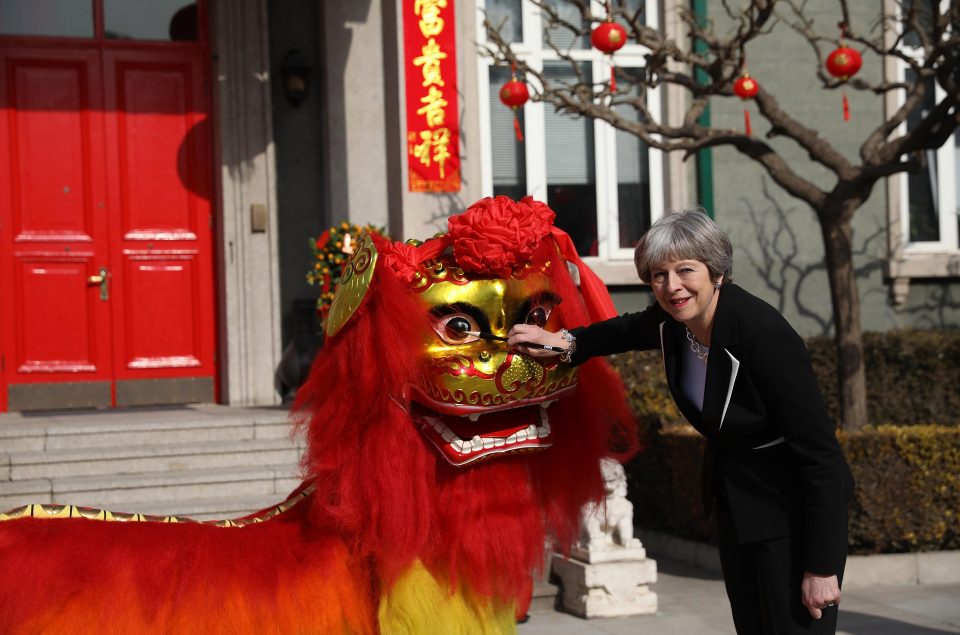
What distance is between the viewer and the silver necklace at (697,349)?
3.07 meters

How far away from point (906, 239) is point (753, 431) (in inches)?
307

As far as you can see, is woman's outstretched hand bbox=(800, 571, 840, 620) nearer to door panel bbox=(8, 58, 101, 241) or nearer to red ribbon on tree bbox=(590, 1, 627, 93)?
red ribbon on tree bbox=(590, 1, 627, 93)

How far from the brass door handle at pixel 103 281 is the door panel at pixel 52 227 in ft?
0.14

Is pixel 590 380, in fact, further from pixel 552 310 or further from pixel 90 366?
pixel 90 366

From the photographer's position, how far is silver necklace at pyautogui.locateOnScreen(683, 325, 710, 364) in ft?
10.1

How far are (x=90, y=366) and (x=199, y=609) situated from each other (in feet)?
18.5

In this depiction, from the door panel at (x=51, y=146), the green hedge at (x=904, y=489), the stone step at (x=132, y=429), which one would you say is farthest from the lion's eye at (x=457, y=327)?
the door panel at (x=51, y=146)

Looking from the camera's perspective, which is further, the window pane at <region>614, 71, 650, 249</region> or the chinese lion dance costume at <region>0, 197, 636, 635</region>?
the window pane at <region>614, 71, 650, 249</region>

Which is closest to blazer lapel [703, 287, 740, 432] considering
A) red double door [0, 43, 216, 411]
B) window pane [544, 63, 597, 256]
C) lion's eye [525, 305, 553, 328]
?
lion's eye [525, 305, 553, 328]

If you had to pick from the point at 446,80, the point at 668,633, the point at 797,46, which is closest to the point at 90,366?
the point at 446,80

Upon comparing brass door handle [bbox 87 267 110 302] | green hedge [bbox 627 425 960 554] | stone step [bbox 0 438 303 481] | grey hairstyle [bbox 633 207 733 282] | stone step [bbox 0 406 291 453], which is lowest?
green hedge [bbox 627 425 960 554]

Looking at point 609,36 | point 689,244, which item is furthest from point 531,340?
point 609,36

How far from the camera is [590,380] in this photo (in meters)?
3.48

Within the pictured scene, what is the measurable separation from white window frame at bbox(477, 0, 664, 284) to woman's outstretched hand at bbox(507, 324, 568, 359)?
6.15 meters
